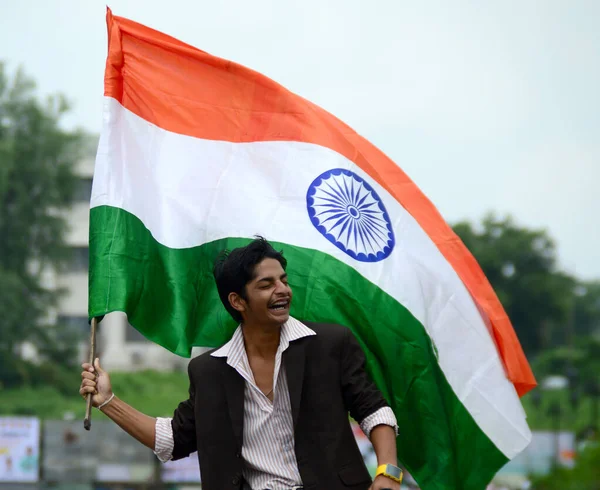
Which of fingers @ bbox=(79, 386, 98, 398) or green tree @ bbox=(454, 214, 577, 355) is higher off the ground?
green tree @ bbox=(454, 214, 577, 355)

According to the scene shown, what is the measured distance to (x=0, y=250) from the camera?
41781 mm

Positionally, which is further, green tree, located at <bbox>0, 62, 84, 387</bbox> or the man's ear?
green tree, located at <bbox>0, 62, 84, 387</bbox>

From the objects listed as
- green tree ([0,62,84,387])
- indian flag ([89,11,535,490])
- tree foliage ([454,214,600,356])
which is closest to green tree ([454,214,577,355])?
tree foliage ([454,214,600,356])

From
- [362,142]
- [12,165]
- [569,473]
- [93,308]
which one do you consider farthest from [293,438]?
[12,165]

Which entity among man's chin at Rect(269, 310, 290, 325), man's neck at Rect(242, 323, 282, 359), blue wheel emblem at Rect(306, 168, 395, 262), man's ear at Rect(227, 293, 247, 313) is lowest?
man's neck at Rect(242, 323, 282, 359)

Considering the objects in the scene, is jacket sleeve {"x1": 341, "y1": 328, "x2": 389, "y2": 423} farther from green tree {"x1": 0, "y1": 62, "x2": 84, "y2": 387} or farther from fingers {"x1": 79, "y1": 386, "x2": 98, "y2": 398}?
green tree {"x1": 0, "y1": 62, "x2": 84, "y2": 387}

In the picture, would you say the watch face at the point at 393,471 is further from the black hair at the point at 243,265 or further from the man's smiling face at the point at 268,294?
the black hair at the point at 243,265

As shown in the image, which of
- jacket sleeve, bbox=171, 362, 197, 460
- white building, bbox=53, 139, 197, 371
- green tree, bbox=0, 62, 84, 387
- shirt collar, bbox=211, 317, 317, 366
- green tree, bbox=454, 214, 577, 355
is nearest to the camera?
shirt collar, bbox=211, 317, 317, 366

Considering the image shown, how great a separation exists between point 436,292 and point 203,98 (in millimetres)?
1474

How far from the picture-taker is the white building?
155ft

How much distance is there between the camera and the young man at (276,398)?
4.08 meters

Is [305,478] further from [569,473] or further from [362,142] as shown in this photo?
[569,473]

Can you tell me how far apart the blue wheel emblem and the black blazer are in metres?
0.82

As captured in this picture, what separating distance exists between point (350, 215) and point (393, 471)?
1.48 meters
